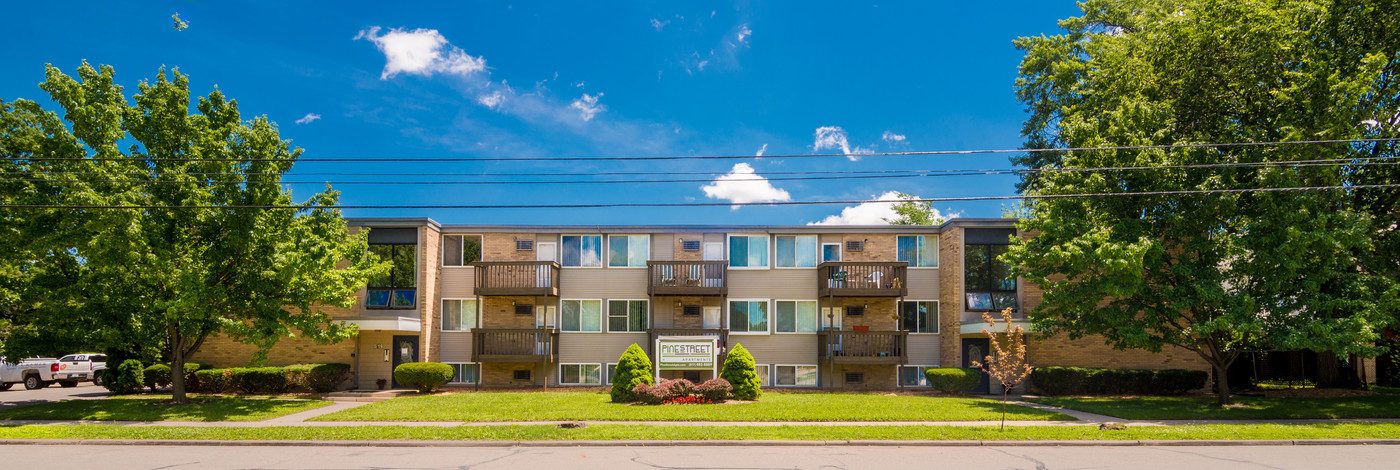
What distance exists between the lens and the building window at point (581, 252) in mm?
26906

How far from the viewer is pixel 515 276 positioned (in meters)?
25.9

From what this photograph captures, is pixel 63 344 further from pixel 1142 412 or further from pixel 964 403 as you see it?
pixel 1142 412

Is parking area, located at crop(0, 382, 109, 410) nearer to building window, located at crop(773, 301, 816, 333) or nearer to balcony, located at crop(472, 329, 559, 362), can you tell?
balcony, located at crop(472, 329, 559, 362)

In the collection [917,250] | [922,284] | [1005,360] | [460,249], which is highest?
[460,249]

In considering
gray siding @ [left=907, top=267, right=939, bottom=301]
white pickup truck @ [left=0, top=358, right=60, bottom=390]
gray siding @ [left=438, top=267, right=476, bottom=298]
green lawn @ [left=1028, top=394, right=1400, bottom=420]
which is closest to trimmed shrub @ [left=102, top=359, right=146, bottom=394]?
white pickup truck @ [left=0, top=358, right=60, bottom=390]

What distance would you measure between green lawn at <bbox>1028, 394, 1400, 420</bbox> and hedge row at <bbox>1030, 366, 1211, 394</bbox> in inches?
70.6

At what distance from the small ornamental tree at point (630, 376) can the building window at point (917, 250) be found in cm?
1058

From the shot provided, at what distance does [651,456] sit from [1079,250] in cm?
1143

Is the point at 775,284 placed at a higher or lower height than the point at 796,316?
higher

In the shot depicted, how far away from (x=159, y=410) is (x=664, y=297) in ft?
47.4

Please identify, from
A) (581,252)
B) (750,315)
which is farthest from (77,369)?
(750,315)

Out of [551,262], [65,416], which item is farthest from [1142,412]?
[65,416]

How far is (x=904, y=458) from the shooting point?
11477 millimetres

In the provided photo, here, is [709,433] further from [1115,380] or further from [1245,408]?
[1115,380]
